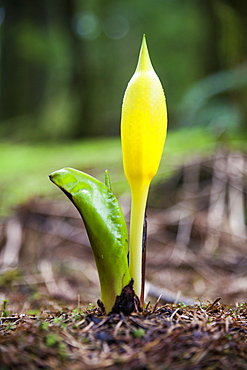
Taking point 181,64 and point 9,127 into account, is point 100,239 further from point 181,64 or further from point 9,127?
point 181,64

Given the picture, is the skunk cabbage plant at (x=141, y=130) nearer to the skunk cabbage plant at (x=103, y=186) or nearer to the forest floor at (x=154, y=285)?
the skunk cabbage plant at (x=103, y=186)

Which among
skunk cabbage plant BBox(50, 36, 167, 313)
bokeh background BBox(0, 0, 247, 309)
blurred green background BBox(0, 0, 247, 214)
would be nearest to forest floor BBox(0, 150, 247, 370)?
bokeh background BBox(0, 0, 247, 309)

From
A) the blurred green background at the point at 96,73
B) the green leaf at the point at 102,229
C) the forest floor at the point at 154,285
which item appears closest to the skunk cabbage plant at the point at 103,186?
the green leaf at the point at 102,229

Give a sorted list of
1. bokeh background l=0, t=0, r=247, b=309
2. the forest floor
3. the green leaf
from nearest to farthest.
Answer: the forest floor → the green leaf → bokeh background l=0, t=0, r=247, b=309

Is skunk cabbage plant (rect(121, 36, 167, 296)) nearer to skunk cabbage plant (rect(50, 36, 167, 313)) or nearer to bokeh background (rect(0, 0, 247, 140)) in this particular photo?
skunk cabbage plant (rect(50, 36, 167, 313))

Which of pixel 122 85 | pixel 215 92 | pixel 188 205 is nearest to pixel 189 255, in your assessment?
pixel 188 205

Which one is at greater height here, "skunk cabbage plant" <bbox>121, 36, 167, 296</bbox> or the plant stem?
"skunk cabbage plant" <bbox>121, 36, 167, 296</bbox>
